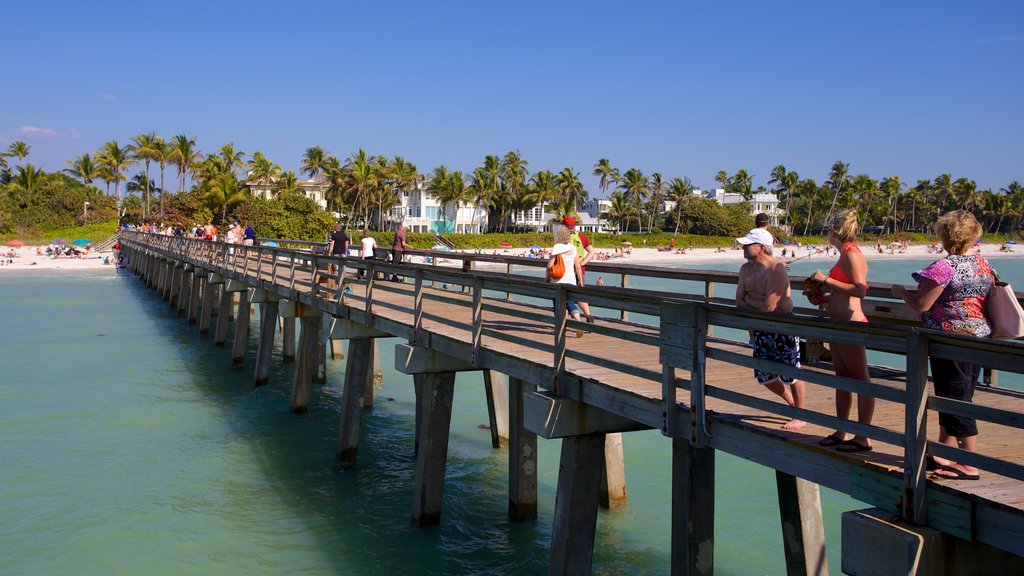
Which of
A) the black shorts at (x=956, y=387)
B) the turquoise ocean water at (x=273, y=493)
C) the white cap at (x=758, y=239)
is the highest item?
the white cap at (x=758, y=239)

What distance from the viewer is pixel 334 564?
966 centimetres

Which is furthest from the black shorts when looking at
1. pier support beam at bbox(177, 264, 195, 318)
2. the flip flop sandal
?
pier support beam at bbox(177, 264, 195, 318)

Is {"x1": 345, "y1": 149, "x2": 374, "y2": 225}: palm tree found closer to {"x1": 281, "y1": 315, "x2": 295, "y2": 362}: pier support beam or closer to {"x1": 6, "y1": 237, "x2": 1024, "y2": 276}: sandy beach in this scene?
{"x1": 6, "y1": 237, "x2": 1024, "y2": 276}: sandy beach

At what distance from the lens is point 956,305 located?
4.36m

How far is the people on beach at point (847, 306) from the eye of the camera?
4719mm

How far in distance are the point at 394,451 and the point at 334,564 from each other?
4.38 metres

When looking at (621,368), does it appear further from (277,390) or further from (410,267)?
(277,390)

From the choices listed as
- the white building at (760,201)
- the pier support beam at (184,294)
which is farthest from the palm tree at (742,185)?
the pier support beam at (184,294)

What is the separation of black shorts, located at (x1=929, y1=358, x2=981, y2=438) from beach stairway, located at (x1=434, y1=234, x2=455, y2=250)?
71424 millimetres

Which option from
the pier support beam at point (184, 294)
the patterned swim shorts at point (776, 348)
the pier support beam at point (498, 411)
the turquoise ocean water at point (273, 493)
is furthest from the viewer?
the pier support beam at point (184, 294)

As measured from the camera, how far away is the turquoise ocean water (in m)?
9.84

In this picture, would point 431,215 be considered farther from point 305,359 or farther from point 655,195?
point 305,359

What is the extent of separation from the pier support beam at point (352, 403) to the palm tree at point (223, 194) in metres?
62.9

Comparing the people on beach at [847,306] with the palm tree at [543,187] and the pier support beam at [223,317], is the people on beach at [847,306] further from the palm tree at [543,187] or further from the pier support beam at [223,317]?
the palm tree at [543,187]
